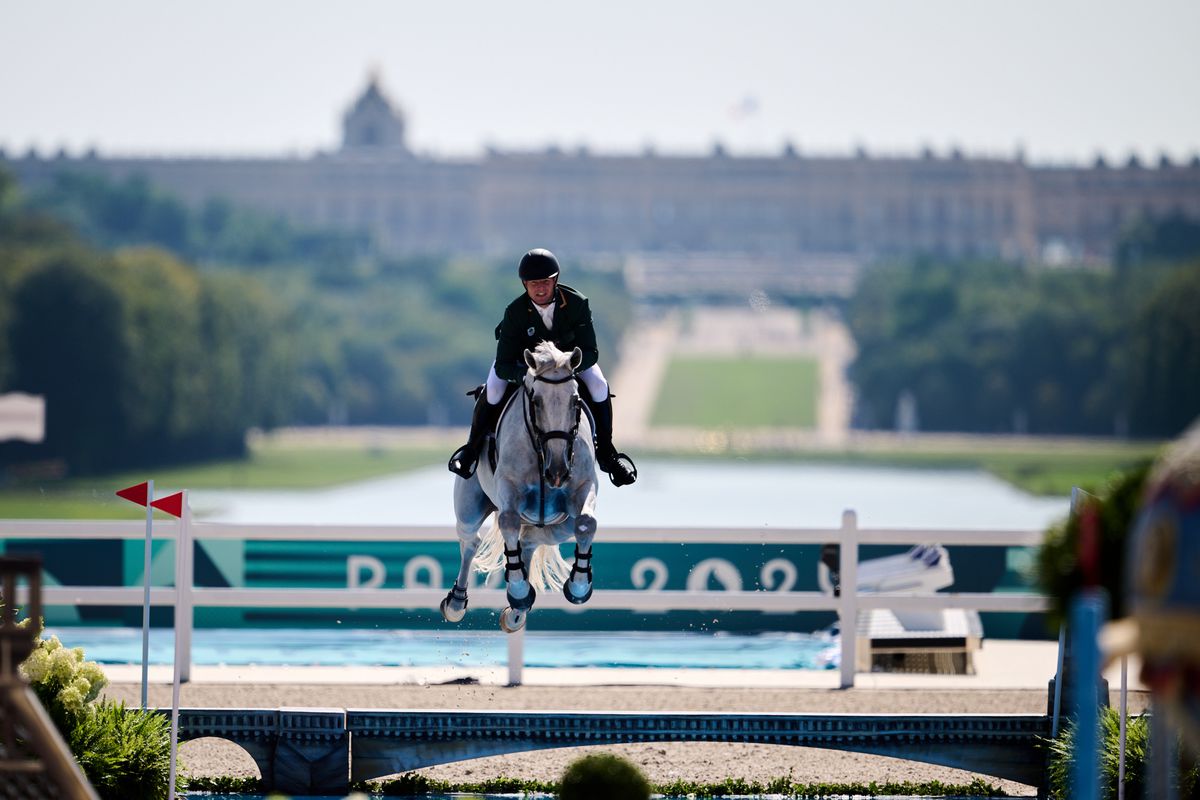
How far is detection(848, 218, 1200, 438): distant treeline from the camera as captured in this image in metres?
68.4

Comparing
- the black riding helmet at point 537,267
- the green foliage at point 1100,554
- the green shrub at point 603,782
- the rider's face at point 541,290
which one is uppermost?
the black riding helmet at point 537,267

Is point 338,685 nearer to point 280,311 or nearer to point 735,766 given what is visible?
point 735,766

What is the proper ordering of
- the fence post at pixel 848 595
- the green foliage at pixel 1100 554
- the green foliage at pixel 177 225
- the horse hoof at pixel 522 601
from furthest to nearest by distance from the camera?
the green foliage at pixel 177 225 → the fence post at pixel 848 595 → the horse hoof at pixel 522 601 → the green foliage at pixel 1100 554

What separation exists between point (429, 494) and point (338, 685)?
37.5m

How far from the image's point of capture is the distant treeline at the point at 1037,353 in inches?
2692

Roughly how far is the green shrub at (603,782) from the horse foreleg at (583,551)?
281 centimetres

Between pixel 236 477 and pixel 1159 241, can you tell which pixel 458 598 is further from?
pixel 1159 241

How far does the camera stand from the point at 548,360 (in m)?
11.1

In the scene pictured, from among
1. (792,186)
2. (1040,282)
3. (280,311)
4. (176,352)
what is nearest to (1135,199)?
(792,186)

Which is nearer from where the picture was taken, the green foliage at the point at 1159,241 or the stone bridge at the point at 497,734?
the stone bridge at the point at 497,734

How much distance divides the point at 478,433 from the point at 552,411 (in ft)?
3.05

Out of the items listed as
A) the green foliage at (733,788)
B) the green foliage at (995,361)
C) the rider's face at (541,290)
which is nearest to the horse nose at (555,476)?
the rider's face at (541,290)

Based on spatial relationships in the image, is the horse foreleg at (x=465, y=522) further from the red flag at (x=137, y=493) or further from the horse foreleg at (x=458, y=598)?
the red flag at (x=137, y=493)

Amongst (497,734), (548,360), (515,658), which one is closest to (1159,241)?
(515,658)
